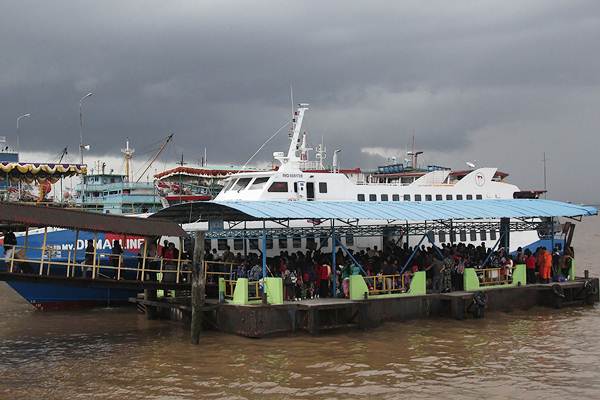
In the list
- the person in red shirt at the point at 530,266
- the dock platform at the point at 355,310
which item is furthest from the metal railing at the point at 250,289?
the person in red shirt at the point at 530,266

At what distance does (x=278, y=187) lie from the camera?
27594 mm

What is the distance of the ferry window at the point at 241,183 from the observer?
28.7 m

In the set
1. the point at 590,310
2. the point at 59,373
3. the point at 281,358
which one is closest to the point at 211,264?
the point at 281,358

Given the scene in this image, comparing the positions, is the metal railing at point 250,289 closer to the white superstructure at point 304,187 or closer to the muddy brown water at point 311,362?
the muddy brown water at point 311,362

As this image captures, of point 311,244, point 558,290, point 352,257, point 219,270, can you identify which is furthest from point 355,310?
point 558,290

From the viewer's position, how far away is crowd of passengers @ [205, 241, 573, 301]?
2261 cm

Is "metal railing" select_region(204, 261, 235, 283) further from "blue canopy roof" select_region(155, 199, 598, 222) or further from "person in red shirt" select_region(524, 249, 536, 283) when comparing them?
"person in red shirt" select_region(524, 249, 536, 283)

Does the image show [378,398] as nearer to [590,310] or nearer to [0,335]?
[0,335]

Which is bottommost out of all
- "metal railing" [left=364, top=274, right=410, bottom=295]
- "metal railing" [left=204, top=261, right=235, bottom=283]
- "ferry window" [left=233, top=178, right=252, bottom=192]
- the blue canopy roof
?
"metal railing" [left=364, top=274, right=410, bottom=295]

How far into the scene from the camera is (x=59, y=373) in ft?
54.7

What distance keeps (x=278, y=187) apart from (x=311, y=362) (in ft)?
36.0

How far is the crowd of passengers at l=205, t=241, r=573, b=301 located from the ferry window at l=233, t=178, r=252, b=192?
2955mm

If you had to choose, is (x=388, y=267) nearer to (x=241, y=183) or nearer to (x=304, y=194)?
(x=304, y=194)

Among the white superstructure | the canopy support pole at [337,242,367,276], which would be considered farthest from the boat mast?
A: the canopy support pole at [337,242,367,276]
